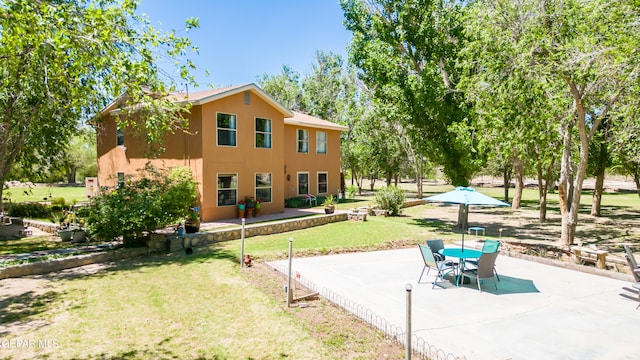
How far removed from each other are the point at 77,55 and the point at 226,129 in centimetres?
1098

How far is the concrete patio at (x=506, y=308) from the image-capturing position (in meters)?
5.47

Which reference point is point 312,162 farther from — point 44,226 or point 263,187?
point 44,226

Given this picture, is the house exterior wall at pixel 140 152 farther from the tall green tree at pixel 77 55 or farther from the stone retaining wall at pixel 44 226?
the tall green tree at pixel 77 55

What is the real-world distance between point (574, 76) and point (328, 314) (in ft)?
34.2

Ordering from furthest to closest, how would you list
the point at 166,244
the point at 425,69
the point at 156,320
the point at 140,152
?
the point at 140,152 < the point at 425,69 < the point at 166,244 < the point at 156,320

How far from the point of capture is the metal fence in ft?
17.2

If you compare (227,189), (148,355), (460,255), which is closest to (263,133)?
(227,189)

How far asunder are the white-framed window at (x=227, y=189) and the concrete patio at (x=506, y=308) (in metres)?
7.89

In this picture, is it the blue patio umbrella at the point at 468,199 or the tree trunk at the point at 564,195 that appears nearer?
the blue patio umbrella at the point at 468,199

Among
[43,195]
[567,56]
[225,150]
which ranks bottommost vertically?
[43,195]

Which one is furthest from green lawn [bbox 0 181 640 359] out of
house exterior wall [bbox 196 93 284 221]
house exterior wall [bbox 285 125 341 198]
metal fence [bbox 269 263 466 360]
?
house exterior wall [bbox 285 125 341 198]

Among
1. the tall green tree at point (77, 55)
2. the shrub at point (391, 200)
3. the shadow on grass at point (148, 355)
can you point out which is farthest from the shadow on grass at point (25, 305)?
the shrub at point (391, 200)

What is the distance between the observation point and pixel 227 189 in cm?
1777

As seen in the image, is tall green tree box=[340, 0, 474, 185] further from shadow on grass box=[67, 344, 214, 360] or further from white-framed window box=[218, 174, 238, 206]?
shadow on grass box=[67, 344, 214, 360]
